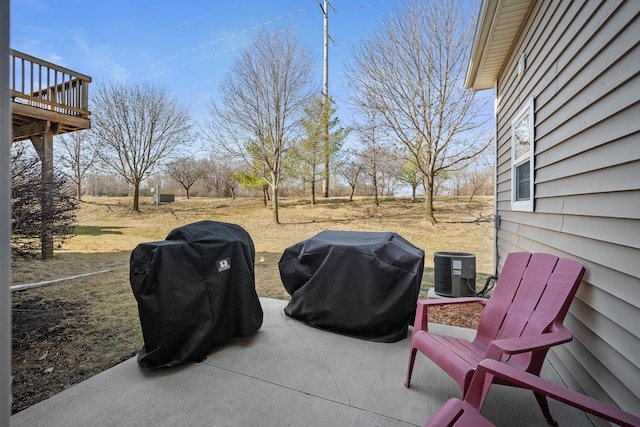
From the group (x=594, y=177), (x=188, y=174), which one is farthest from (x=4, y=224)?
(x=188, y=174)

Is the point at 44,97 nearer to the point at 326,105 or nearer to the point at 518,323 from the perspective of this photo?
the point at 518,323

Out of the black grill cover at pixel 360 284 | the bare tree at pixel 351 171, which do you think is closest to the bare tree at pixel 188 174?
the bare tree at pixel 351 171

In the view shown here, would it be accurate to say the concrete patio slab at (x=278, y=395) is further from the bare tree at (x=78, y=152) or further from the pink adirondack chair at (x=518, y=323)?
the bare tree at (x=78, y=152)

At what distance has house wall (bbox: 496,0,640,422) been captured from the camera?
1.41 metres

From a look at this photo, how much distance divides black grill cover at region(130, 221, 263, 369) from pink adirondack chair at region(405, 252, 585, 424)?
143cm

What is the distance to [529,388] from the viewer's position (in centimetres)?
118

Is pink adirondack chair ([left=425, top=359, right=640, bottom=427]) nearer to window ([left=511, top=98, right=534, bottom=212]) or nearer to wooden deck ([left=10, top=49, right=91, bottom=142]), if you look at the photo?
window ([left=511, top=98, right=534, bottom=212])

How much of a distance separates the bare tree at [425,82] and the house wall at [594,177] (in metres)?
6.74

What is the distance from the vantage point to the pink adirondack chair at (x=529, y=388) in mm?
1006

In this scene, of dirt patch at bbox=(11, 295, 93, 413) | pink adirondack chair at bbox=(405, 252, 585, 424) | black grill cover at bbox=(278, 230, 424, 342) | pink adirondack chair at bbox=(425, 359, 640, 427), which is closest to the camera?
pink adirondack chair at bbox=(425, 359, 640, 427)

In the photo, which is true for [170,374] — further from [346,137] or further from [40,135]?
[346,137]

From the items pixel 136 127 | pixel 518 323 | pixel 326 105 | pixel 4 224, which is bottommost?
pixel 518 323

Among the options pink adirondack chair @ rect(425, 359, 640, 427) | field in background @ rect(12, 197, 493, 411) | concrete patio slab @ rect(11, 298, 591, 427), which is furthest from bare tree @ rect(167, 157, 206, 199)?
pink adirondack chair @ rect(425, 359, 640, 427)

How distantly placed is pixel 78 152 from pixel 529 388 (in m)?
15.4
